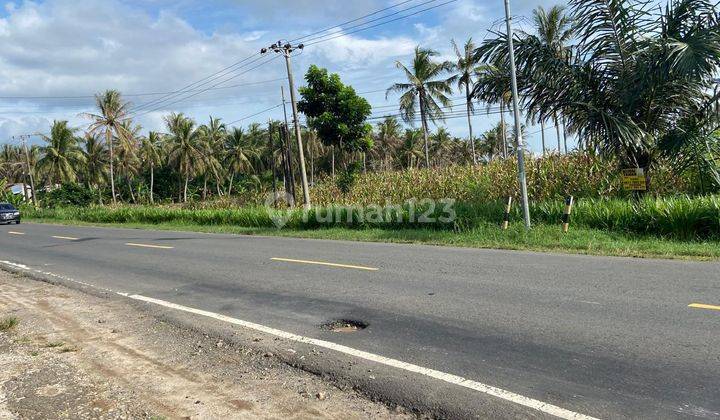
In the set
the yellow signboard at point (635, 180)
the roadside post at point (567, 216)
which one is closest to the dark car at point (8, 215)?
the roadside post at point (567, 216)

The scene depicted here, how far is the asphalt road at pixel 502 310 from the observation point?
174 inches

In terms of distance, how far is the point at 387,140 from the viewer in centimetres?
7512

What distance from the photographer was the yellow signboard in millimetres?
13767

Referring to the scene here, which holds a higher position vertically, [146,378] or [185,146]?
[185,146]

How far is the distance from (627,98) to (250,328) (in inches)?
Result: 439

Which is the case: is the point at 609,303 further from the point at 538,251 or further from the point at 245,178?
the point at 245,178

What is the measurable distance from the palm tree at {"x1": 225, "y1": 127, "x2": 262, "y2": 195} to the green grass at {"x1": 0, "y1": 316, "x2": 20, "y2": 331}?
62190 millimetres

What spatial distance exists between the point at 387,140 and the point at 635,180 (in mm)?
61958

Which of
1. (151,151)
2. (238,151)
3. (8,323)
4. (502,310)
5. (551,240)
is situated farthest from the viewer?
(238,151)

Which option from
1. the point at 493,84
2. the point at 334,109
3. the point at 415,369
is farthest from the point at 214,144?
the point at 415,369

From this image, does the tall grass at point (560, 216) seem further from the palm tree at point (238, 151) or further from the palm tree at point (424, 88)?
the palm tree at point (238, 151)

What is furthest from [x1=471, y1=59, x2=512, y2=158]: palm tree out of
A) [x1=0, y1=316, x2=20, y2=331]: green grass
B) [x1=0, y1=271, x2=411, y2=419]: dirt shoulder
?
[x1=0, y1=316, x2=20, y2=331]: green grass

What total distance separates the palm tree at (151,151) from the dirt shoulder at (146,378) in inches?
2348

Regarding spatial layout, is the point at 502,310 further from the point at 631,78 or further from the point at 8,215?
the point at 8,215
